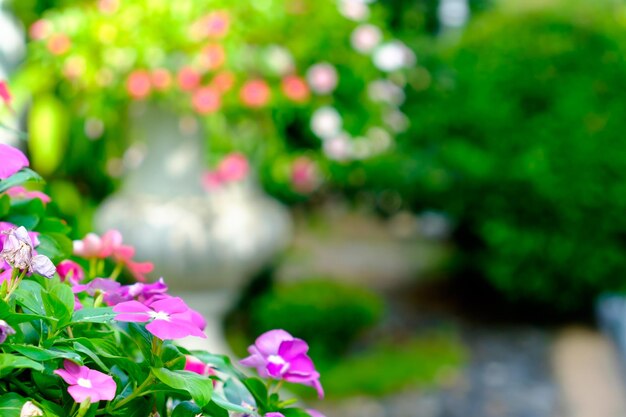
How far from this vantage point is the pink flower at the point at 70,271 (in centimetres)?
84

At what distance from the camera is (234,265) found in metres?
3.51

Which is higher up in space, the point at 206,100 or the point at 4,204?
the point at 206,100

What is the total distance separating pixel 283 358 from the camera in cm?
75

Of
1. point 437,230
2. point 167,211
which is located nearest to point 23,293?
point 167,211

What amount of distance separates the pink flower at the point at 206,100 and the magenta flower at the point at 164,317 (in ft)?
7.89

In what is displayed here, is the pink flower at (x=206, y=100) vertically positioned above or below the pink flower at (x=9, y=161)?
above

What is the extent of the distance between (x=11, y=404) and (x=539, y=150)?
3.83 metres

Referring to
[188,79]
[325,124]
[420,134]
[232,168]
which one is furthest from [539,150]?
[188,79]

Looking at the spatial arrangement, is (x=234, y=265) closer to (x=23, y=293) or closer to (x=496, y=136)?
(x=496, y=136)

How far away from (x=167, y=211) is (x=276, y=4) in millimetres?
850

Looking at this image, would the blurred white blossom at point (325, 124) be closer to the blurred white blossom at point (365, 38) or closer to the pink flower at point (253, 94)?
the blurred white blossom at point (365, 38)

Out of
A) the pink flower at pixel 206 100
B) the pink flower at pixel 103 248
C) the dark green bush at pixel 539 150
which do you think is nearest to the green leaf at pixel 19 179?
the pink flower at pixel 103 248

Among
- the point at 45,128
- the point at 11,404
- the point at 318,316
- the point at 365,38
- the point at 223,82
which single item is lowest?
the point at 11,404

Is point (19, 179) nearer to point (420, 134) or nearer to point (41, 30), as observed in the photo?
point (41, 30)
